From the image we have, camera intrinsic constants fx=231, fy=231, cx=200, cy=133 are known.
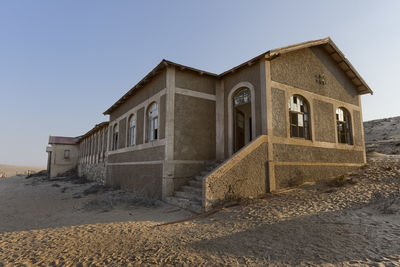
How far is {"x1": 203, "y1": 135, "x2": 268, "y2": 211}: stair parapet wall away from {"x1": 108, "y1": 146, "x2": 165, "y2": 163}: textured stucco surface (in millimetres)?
3352

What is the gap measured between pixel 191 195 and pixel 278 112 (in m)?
4.65

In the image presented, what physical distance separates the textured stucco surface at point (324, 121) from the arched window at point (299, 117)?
1.17ft

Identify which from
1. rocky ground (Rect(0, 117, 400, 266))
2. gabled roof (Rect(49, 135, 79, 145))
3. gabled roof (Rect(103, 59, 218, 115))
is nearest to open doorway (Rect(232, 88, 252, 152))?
gabled roof (Rect(103, 59, 218, 115))

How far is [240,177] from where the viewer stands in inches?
295

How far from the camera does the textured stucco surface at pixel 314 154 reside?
29.2ft

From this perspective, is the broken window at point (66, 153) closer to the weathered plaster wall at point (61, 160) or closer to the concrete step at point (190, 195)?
Result: the weathered plaster wall at point (61, 160)

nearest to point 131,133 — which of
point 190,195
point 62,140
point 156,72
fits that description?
point 156,72

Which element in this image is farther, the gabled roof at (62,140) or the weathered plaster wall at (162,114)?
the gabled roof at (62,140)

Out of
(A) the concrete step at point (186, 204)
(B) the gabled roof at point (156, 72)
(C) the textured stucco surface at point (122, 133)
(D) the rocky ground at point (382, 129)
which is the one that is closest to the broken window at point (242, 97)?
(B) the gabled roof at point (156, 72)

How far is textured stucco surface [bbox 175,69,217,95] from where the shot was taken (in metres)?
9.94

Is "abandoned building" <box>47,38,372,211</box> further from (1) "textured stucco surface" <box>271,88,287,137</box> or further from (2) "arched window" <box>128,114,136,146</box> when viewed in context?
(2) "arched window" <box>128,114,136,146</box>

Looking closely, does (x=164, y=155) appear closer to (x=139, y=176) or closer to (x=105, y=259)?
(x=139, y=176)

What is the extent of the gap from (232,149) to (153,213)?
4.50 metres

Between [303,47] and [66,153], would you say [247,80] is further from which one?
[66,153]
